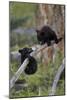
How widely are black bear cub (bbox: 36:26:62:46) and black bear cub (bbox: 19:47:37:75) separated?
168 millimetres

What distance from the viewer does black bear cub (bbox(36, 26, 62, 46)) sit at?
2.39 metres

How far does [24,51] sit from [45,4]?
0.55m

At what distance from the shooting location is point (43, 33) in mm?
2398

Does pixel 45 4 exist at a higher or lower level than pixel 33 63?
higher

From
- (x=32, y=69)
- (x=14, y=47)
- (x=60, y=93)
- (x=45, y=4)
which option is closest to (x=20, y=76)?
(x=32, y=69)

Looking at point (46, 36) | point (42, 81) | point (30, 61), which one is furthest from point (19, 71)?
point (46, 36)

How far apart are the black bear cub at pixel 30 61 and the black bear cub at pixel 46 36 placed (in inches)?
6.6

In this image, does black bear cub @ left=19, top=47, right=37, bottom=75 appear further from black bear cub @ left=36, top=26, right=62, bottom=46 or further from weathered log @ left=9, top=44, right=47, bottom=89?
black bear cub @ left=36, top=26, right=62, bottom=46

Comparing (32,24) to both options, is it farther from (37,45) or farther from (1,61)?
(1,61)

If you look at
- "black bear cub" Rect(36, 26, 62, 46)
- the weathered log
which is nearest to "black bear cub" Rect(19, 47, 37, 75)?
the weathered log

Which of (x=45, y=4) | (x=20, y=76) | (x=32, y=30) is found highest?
(x=45, y=4)

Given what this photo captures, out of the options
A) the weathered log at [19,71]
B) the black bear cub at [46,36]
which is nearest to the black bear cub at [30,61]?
the weathered log at [19,71]

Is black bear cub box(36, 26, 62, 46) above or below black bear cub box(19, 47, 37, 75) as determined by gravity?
above

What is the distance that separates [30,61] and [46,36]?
319mm
